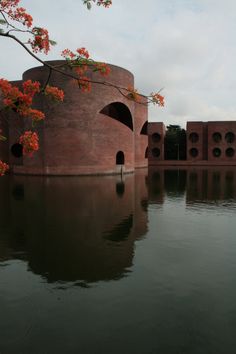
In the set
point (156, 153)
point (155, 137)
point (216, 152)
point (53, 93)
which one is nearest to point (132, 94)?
point (53, 93)

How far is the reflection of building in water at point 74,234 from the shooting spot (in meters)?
7.10

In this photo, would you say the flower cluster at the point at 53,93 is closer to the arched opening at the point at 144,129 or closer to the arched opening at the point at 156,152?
the arched opening at the point at 144,129

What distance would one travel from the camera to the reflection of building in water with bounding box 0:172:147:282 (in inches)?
279

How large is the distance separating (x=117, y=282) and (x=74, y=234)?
11.9 feet

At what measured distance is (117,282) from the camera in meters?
6.30

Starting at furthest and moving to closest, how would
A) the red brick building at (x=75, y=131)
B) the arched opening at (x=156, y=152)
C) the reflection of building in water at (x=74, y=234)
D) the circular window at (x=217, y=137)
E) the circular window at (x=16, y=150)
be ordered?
1. the arched opening at (x=156, y=152)
2. the circular window at (x=217, y=137)
3. the circular window at (x=16, y=150)
4. the red brick building at (x=75, y=131)
5. the reflection of building in water at (x=74, y=234)

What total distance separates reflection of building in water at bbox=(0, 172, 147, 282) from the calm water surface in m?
0.03

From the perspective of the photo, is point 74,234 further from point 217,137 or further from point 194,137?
point 217,137

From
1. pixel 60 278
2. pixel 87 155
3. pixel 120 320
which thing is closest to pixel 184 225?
pixel 60 278

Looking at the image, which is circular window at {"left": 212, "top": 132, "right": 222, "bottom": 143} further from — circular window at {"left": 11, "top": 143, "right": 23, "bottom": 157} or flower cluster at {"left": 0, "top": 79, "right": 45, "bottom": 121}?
flower cluster at {"left": 0, "top": 79, "right": 45, "bottom": 121}

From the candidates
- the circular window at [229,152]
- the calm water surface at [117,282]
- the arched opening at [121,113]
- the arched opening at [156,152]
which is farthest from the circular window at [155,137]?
the calm water surface at [117,282]

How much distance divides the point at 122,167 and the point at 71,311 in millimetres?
27385

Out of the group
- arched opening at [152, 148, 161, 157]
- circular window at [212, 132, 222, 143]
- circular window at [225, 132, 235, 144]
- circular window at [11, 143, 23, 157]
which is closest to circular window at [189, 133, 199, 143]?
circular window at [212, 132, 222, 143]

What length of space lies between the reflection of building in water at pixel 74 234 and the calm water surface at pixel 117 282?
0.03m
